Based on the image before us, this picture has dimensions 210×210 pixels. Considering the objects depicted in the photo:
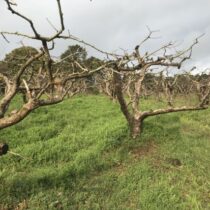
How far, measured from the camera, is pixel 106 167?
11.5 metres

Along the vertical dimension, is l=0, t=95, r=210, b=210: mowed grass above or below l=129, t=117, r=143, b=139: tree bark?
below

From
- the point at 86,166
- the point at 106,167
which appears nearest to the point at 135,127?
the point at 106,167

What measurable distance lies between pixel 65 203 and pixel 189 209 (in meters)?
2.62

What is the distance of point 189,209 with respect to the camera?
9539 mm

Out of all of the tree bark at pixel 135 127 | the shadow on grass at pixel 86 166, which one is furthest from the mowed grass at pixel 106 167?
the tree bark at pixel 135 127

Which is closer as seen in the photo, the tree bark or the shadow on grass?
the shadow on grass

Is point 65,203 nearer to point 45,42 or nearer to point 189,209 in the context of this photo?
point 189,209

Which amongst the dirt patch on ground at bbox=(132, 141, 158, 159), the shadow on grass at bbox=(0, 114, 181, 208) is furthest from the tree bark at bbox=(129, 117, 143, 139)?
the dirt patch on ground at bbox=(132, 141, 158, 159)

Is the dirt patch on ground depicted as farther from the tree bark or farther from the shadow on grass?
A: the tree bark

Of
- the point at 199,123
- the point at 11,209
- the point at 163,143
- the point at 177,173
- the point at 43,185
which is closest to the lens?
the point at 11,209

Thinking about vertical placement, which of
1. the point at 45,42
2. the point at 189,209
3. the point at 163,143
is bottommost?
the point at 189,209

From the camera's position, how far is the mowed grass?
9852 millimetres

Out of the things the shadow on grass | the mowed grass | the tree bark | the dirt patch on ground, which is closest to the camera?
the mowed grass

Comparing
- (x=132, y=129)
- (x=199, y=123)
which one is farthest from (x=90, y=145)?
(x=199, y=123)
